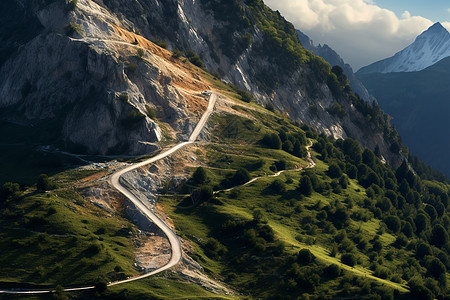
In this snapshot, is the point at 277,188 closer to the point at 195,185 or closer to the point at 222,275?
the point at 195,185

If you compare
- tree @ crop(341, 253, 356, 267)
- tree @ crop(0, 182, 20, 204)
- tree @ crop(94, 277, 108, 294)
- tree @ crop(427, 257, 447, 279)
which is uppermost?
tree @ crop(427, 257, 447, 279)

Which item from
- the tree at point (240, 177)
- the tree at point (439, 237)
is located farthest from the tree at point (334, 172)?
the tree at point (240, 177)

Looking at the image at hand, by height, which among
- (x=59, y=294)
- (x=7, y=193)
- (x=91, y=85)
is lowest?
(x=7, y=193)

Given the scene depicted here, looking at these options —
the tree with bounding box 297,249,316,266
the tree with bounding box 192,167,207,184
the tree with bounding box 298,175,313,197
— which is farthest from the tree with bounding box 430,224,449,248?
the tree with bounding box 192,167,207,184

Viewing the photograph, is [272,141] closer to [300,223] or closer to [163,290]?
[300,223]

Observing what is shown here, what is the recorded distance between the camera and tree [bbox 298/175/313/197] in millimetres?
119062

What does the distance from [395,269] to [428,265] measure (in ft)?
41.7

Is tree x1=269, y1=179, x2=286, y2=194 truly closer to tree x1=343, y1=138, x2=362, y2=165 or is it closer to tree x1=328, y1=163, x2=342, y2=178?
tree x1=328, y1=163, x2=342, y2=178

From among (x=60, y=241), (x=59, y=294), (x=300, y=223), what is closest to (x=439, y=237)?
(x=300, y=223)

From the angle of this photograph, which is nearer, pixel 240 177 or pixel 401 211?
pixel 240 177

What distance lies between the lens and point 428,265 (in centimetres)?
10738

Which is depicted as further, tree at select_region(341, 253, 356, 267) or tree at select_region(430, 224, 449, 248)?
tree at select_region(430, 224, 449, 248)

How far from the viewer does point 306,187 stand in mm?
119375

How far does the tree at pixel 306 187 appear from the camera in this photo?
11906cm
